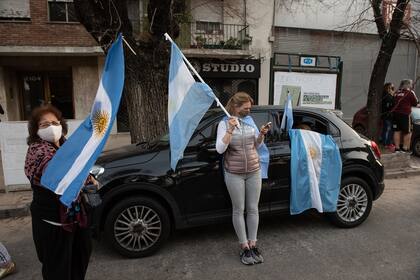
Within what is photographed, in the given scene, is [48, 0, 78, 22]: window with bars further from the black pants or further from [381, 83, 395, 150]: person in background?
the black pants

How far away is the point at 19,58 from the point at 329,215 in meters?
12.1

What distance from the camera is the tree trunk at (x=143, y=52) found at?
5566 mm

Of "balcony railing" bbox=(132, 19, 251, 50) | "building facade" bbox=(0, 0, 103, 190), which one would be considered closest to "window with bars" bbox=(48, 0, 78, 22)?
"building facade" bbox=(0, 0, 103, 190)

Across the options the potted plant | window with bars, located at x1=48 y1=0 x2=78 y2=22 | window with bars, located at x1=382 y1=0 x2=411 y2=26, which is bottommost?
the potted plant

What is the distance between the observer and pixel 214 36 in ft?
44.2

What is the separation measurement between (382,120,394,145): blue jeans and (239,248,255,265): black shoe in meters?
7.04

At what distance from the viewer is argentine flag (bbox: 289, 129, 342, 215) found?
4.27 metres

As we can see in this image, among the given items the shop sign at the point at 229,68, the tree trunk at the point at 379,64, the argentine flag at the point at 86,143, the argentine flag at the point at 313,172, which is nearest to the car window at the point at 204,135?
the argentine flag at the point at 313,172

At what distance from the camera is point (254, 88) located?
46.6 ft

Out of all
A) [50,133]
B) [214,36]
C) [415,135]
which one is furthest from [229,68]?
[50,133]

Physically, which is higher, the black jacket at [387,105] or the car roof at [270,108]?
the car roof at [270,108]

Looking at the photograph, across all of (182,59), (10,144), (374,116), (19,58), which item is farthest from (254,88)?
(182,59)

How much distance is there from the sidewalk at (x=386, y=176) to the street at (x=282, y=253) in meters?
0.28

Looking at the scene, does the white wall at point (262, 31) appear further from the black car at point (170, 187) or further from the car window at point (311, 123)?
the black car at point (170, 187)
